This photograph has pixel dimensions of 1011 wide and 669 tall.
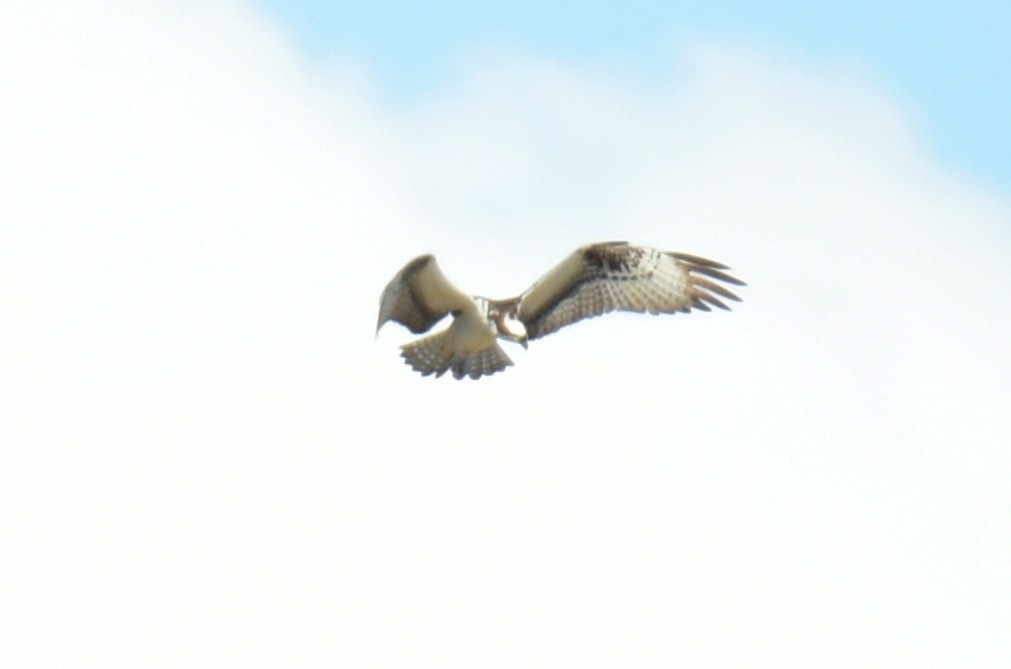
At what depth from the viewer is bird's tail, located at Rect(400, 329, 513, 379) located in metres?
13.6

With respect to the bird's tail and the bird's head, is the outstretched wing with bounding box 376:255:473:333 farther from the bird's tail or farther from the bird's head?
the bird's head

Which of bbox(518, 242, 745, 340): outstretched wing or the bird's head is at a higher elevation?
bbox(518, 242, 745, 340): outstretched wing

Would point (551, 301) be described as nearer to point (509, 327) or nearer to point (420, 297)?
point (509, 327)

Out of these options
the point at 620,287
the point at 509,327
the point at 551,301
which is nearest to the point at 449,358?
the point at 509,327

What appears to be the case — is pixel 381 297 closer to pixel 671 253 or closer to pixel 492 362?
pixel 492 362

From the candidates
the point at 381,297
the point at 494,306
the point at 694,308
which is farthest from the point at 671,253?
the point at 381,297

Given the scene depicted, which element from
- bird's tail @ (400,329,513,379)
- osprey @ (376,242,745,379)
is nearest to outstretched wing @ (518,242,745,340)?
osprey @ (376,242,745,379)

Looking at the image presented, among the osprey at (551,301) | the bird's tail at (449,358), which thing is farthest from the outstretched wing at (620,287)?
the bird's tail at (449,358)

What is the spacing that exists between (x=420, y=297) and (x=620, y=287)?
165 centimetres

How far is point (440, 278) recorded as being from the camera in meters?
13.2

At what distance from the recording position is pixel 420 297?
13469mm

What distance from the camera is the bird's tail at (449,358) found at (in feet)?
44.7

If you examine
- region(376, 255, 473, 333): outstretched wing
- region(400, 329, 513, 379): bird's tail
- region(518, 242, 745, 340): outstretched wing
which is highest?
region(518, 242, 745, 340): outstretched wing

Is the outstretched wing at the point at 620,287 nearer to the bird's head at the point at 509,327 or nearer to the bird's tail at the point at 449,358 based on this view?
the bird's head at the point at 509,327
